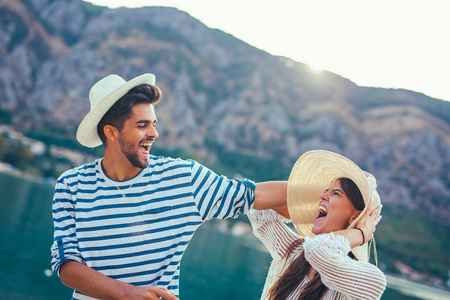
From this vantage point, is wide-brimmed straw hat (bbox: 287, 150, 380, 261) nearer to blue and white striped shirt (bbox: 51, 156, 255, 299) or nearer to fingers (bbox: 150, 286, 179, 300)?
blue and white striped shirt (bbox: 51, 156, 255, 299)

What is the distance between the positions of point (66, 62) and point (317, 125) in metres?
65.4

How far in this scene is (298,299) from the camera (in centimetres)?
242

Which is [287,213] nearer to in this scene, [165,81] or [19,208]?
[19,208]

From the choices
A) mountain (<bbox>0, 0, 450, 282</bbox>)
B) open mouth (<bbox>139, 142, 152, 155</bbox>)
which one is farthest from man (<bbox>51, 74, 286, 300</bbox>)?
mountain (<bbox>0, 0, 450, 282</bbox>)

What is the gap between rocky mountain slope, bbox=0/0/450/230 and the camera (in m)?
92.7

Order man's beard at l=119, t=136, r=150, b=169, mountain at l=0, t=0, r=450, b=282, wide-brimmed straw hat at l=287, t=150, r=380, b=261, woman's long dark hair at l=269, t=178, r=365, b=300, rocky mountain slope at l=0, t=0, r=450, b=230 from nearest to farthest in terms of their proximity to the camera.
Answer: man's beard at l=119, t=136, r=150, b=169 → woman's long dark hair at l=269, t=178, r=365, b=300 → wide-brimmed straw hat at l=287, t=150, r=380, b=261 → mountain at l=0, t=0, r=450, b=282 → rocky mountain slope at l=0, t=0, r=450, b=230

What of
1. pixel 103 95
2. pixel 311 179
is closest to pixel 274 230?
pixel 311 179

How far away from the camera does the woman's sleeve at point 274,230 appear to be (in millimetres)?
2643

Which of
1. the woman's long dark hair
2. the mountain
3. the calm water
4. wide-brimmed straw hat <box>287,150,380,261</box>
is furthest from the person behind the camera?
the mountain

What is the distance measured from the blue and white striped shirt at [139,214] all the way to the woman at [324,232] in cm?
41

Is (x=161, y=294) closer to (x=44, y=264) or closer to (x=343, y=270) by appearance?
(x=343, y=270)

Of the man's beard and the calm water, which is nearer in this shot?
the man's beard

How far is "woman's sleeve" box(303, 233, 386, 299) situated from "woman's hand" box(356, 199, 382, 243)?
0.61 feet

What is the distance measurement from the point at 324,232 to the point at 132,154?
122cm
